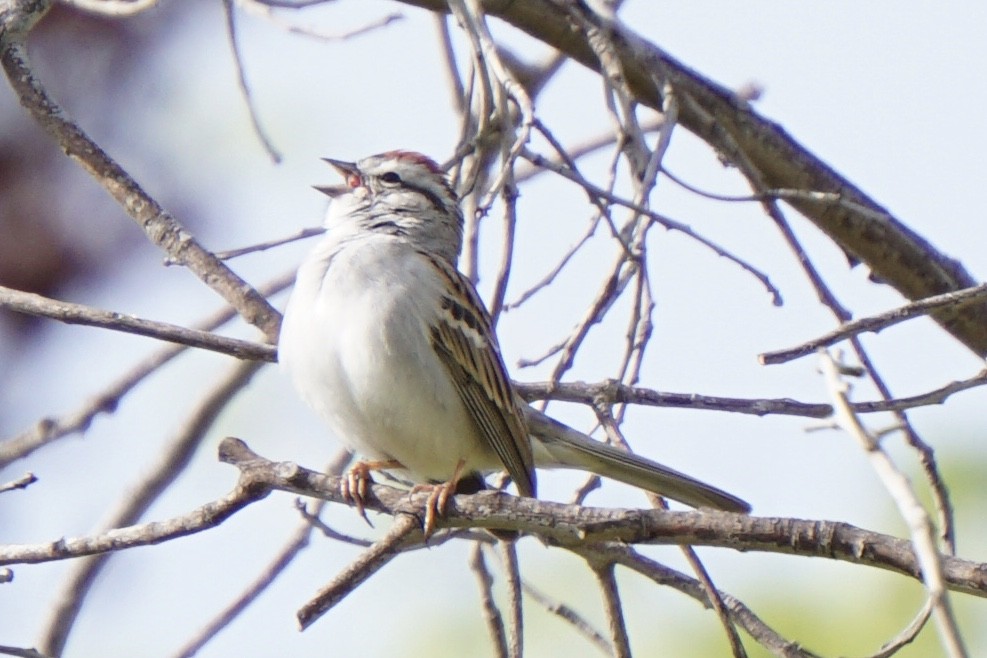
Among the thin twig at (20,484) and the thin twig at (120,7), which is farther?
the thin twig at (120,7)

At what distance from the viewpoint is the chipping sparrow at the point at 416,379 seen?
148 inches

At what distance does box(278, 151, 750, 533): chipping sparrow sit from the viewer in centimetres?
376

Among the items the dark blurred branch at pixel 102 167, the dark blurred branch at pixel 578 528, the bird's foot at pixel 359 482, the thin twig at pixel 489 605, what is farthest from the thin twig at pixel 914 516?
the dark blurred branch at pixel 102 167

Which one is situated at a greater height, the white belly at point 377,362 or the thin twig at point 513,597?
the white belly at point 377,362

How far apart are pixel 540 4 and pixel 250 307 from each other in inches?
47.3

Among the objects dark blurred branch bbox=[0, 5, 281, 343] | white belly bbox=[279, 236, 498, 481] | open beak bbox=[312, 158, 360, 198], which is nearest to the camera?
dark blurred branch bbox=[0, 5, 281, 343]

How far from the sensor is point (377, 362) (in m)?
3.76

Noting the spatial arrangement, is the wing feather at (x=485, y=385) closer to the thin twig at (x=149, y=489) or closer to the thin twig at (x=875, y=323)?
the thin twig at (x=149, y=489)

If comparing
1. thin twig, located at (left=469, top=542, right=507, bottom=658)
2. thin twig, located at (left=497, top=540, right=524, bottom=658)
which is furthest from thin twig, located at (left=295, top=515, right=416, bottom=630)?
thin twig, located at (left=469, top=542, right=507, bottom=658)

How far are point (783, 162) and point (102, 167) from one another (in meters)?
1.89

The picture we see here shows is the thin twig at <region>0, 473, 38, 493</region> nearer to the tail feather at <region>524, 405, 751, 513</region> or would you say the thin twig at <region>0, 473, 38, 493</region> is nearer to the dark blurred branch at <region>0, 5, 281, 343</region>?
the dark blurred branch at <region>0, 5, 281, 343</region>

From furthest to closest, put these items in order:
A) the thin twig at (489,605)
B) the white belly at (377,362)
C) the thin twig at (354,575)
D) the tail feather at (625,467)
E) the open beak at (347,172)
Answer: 1. the open beak at (347,172)
2. the tail feather at (625,467)
3. the white belly at (377,362)
4. the thin twig at (489,605)
5. the thin twig at (354,575)

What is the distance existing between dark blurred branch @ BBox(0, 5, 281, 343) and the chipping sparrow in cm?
29

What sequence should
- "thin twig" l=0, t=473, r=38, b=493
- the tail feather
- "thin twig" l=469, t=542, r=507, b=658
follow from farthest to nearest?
the tail feather → "thin twig" l=469, t=542, r=507, b=658 → "thin twig" l=0, t=473, r=38, b=493
